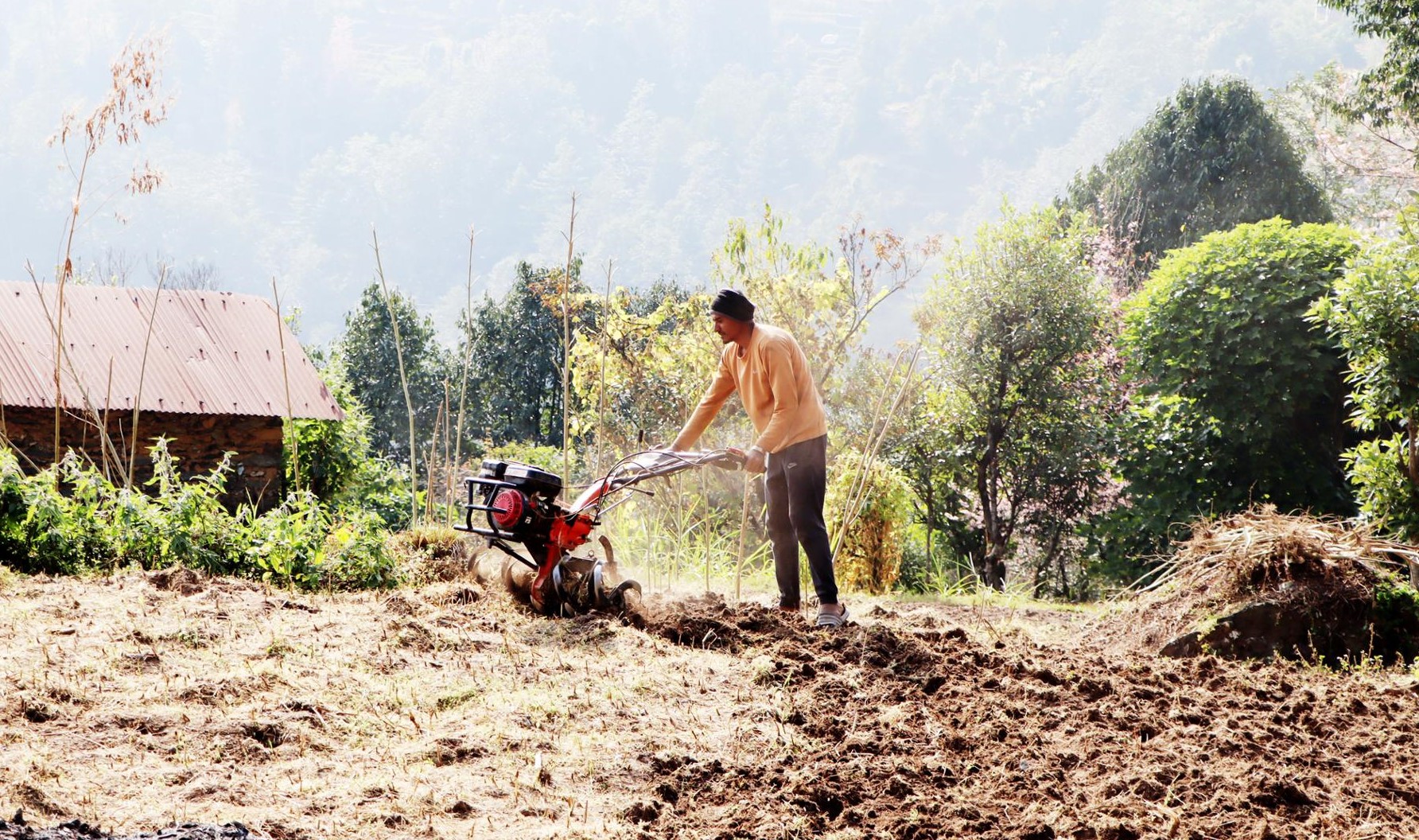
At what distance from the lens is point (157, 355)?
1171 centimetres

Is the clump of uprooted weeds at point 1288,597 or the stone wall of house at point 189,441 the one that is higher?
the stone wall of house at point 189,441

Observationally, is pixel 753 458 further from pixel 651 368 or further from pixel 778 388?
pixel 651 368

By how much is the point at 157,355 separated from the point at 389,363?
49.0ft

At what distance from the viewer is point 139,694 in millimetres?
4141

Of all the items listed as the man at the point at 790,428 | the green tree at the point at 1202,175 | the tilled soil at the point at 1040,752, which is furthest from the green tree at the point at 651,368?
the green tree at the point at 1202,175

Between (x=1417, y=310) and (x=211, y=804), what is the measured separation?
6.33 meters

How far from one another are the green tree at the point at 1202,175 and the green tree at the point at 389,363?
14427 mm

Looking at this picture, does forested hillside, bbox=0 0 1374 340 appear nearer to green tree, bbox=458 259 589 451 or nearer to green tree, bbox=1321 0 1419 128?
green tree, bbox=458 259 589 451

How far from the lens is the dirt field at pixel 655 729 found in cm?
325

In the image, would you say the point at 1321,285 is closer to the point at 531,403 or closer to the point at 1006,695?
the point at 1006,695

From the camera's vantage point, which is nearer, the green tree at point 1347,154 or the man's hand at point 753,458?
the man's hand at point 753,458

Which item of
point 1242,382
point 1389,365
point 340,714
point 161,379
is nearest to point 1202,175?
point 1242,382

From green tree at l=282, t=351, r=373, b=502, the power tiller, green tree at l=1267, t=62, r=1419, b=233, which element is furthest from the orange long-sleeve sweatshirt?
green tree at l=1267, t=62, r=1419, b=233

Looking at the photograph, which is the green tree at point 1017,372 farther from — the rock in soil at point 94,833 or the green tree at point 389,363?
the green tree at point 389,363
